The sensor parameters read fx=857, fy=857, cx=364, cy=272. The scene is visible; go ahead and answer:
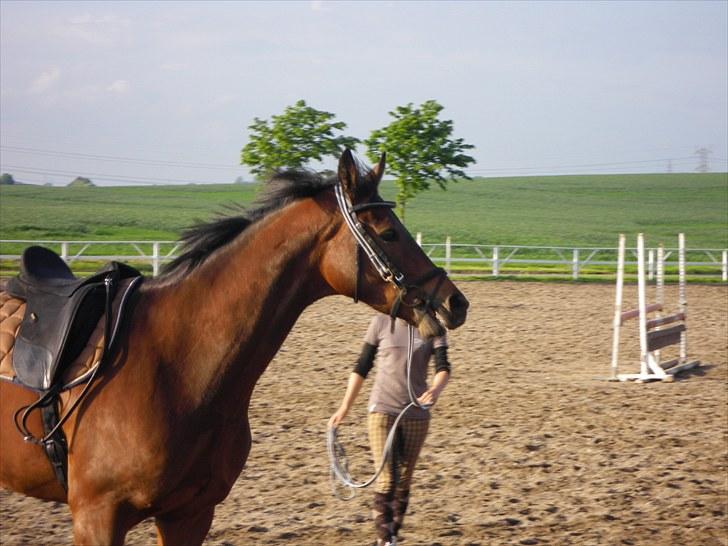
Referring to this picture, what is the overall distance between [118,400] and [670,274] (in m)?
29.6

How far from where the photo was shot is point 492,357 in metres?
12.9

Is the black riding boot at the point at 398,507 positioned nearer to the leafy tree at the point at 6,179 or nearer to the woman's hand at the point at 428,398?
the woman's hand at the point at 428,398

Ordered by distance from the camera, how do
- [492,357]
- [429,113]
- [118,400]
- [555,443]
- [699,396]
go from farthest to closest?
[429,113] < [492,357] < [699,396] < [555,443] < [118,400]

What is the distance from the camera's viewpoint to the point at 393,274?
329 cm

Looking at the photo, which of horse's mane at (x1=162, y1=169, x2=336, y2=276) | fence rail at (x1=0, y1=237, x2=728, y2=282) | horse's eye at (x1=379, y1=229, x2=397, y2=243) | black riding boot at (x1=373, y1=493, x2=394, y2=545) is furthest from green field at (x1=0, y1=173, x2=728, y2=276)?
horse's eye at (x1=379, y1=229, x2=397, y2=243)

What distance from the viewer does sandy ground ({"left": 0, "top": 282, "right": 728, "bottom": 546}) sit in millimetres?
5648

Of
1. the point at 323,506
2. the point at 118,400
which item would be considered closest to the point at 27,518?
the point at 323,506

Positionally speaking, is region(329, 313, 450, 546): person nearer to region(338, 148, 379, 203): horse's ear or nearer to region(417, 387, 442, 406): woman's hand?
region(417, 387, 442, 406): woman's hand

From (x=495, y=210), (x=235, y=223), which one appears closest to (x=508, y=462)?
(x=235, y=223)

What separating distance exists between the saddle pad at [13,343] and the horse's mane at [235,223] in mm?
302

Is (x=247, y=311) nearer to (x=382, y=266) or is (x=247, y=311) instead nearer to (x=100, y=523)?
(x=382, y=266)

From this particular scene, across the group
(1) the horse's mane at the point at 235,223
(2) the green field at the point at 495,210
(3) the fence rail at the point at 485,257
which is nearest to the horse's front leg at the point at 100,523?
(1) the horse's mane at the point at 235,223

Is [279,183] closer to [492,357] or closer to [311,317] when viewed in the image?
[492,357]

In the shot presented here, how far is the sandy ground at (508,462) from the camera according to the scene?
5648 mm
